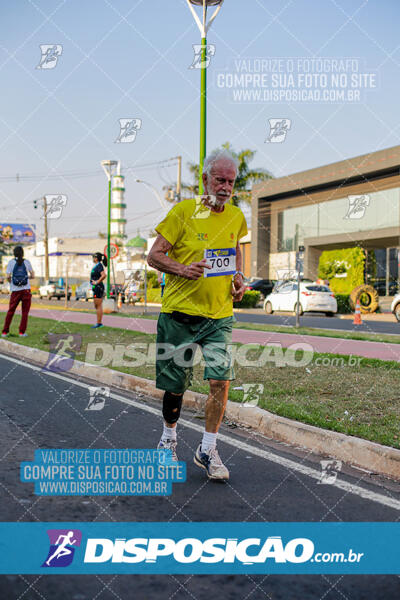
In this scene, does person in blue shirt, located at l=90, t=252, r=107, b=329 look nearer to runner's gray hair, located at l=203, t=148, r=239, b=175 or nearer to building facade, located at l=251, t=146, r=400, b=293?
runner's gray hair, located at l=203, t=148, r=239, b=175

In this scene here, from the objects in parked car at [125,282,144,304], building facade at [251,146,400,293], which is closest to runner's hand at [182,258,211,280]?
parked car at [125,282,144,304]

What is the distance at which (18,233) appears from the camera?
112812 mm

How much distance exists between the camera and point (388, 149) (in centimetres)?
3891

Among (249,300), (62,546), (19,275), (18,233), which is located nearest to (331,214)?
(249,300)

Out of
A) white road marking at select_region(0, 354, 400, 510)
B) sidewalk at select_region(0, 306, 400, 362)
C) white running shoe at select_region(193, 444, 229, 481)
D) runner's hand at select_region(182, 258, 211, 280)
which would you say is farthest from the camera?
sidewalk at select_region(0, 306, 400, 362)

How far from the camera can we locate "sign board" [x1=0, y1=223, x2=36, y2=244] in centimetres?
11119

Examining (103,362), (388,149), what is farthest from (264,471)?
(388,149)

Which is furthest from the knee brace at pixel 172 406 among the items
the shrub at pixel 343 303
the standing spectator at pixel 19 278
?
the shrub at pixel 343 303

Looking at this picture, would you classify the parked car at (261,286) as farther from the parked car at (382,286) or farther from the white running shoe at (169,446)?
the white running shoe at (169,446)

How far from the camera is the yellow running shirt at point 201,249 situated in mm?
4055

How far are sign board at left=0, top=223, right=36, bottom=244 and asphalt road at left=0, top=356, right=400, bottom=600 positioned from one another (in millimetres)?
109627

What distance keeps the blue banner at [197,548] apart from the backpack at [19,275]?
9813 mm

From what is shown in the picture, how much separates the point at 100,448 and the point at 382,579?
2480mm

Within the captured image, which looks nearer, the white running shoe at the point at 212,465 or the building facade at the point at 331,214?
the white running shoe at the point at 212,465
